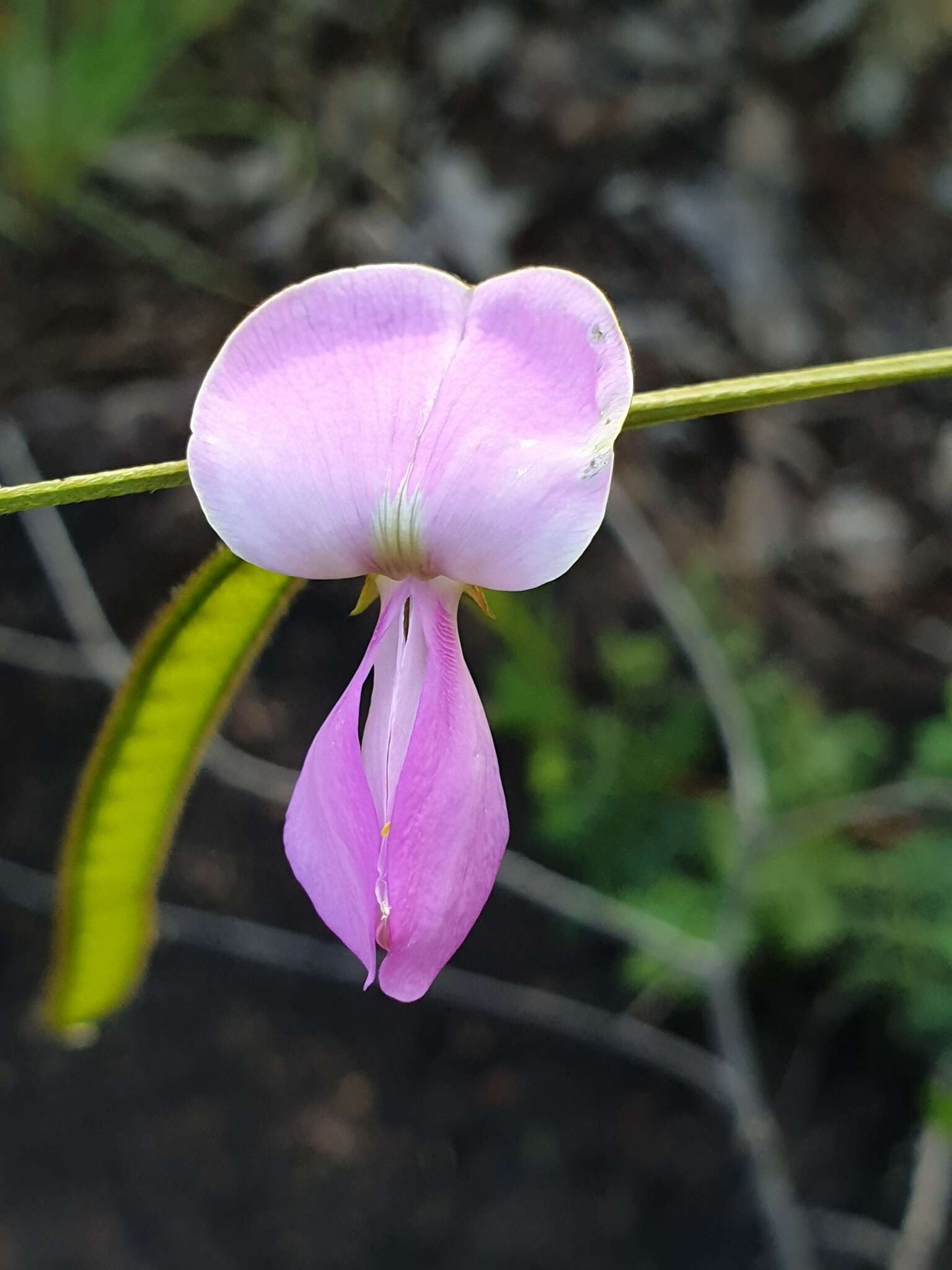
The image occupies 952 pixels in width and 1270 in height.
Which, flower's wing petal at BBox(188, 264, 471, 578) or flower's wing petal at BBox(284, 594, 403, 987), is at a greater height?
flower's wing petal at BBox(188, 264, 471, 578)

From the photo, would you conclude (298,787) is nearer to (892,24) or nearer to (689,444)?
(689,444)

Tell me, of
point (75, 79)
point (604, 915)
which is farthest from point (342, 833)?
point (75, 79)

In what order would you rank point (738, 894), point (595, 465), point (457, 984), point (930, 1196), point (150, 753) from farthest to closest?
point (457, 984)
point (930, 1196)
point (738, 894)
point (150, 753)
point (595, 465)

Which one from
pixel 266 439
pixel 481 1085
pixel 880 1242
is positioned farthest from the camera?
pixel 481 1085

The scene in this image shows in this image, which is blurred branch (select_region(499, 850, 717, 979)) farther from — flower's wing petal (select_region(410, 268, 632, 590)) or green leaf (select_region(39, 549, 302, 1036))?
flower's wing petal (select_region(410, 268, 632, 590))

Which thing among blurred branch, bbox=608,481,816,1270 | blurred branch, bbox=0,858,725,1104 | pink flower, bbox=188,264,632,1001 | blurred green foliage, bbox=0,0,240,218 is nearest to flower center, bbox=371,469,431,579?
pink flower, bbox=188,264,632,1001

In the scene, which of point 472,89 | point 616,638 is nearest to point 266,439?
point 616,638

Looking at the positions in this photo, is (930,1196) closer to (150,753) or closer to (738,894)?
(738,894)

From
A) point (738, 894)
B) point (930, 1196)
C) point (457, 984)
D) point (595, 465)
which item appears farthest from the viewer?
point (457, 984)
